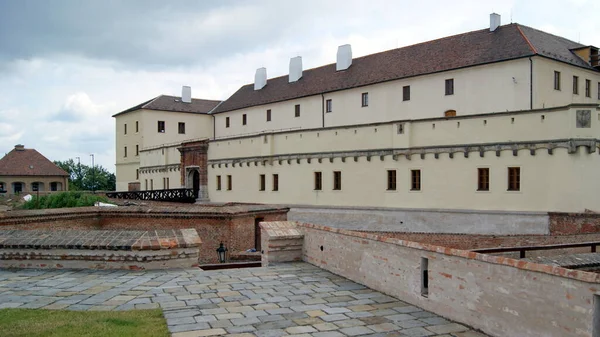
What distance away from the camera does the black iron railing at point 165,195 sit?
1483 inches

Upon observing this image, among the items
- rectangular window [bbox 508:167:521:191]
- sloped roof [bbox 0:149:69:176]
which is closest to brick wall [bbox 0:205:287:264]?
rectangular window [bbox 508:167:521:191]

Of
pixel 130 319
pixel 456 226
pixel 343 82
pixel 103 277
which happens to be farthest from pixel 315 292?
pixel 343 82

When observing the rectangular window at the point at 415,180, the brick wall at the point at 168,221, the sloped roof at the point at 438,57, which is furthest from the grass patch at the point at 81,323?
the sloped roof at the point at 438,57

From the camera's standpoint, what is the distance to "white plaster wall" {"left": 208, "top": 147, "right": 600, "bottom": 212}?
20062 millimetres

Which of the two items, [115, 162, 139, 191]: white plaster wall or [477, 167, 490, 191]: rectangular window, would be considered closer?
[477, 167, 490, 191]: rectangular window

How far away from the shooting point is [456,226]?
23.1 metres

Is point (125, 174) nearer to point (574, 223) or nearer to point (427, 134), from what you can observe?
point (427, 134)

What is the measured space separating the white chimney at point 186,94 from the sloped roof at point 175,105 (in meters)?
0.40

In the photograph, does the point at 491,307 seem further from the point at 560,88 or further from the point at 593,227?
the point at 560,88

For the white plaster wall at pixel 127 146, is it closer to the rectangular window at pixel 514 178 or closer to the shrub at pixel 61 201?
the shrub at pixel 61 201

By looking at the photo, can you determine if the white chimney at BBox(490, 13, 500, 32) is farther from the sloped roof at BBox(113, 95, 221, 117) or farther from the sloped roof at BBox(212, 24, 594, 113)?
the sloped roof at BBox(113, 95, 221, 117)

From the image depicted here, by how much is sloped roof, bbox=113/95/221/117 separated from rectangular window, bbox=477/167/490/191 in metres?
32.4

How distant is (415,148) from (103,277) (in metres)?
18.5

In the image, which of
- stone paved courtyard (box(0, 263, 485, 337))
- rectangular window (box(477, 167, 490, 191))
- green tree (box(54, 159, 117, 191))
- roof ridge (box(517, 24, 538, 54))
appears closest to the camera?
stone paved courtyard (box(0, 263, 485, 337))
